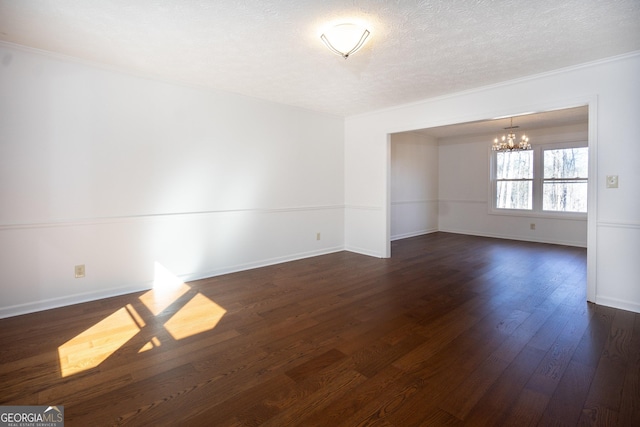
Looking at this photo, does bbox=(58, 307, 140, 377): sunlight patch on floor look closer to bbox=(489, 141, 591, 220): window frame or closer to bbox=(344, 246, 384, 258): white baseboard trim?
bbox=(344, 246, 384, 258): white baseboard trim

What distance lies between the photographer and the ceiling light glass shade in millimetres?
2400

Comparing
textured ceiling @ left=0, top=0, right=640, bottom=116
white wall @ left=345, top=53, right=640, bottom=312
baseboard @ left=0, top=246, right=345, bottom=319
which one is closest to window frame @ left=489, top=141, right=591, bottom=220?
white wall @ left=345, top=53, right=640, bottom=312

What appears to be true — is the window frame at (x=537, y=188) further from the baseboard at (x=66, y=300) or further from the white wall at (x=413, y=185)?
the baseboard at (x=66, y=300)

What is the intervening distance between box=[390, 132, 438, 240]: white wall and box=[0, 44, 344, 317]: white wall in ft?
9.20

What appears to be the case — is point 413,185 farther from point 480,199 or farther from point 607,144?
point 607,144

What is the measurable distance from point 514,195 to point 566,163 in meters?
1.12

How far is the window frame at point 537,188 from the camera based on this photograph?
6.29 meters

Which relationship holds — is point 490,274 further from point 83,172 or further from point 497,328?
point 83,172

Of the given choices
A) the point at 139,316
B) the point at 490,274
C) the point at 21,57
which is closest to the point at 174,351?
the point at 139,316

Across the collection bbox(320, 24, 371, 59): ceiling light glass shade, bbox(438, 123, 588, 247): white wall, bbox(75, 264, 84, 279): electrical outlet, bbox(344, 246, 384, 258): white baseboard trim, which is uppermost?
bbox(320, 24, 371, 59): ceiling light glass shade

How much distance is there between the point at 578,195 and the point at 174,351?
7.51m

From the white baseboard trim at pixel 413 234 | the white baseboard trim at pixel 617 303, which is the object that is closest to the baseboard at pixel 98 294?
the white baseboard trim at pixel 413 234

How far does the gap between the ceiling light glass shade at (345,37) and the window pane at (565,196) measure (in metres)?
6.08

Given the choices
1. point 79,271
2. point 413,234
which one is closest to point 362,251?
point 413,234
